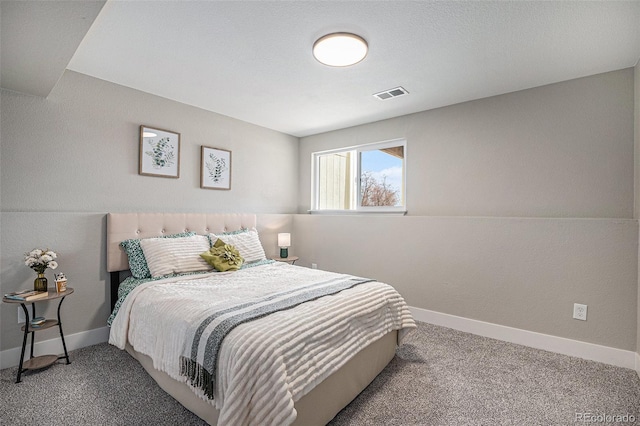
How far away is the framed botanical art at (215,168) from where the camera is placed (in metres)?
3.64

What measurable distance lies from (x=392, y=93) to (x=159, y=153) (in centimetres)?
250

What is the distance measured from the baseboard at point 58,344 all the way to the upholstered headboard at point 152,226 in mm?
577

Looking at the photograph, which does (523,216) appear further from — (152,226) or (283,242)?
(152,226)

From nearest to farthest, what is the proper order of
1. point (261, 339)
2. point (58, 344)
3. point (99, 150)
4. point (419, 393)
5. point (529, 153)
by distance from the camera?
point (261, 339), point (419, 393), point (58, 344), point (99, 150), point (529, 153)

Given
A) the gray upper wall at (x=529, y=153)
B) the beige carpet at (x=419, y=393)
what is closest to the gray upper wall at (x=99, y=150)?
the beige carpet at (x=419, y=393)

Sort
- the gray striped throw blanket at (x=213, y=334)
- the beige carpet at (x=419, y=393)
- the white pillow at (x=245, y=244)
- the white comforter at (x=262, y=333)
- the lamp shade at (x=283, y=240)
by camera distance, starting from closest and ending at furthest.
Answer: the white comforter at (x=262, y=333)
the gray striped throw blanket at (x=213, y=334)
the beige carpet at (x=419, y=393)
the white pillow at (x=245, y=244)
the lamp shade at (x=283, y=240)

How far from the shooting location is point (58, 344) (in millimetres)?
2551

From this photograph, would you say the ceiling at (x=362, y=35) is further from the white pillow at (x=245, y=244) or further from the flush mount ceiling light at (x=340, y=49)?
the white pillow at (x=245, y=244)

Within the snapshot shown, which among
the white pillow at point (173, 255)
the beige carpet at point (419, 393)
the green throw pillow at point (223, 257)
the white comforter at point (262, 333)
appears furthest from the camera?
the green throw pillow at point (223, 257)

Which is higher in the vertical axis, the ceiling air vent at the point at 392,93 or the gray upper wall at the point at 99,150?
the ceiling air vent at the point at 392,93

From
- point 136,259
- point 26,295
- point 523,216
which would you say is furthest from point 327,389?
point 523,216

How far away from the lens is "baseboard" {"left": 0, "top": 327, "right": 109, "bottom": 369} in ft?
7.63

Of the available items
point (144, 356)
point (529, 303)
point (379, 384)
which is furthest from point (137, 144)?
point (529, 303)

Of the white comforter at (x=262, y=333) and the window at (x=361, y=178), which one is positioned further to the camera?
the window at (x=361, y=178)
